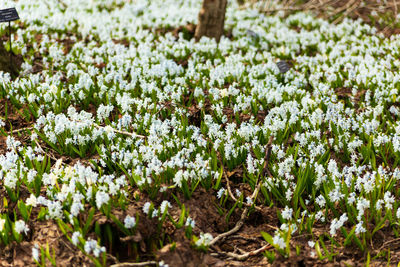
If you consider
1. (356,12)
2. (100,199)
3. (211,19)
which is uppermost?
(356,12)

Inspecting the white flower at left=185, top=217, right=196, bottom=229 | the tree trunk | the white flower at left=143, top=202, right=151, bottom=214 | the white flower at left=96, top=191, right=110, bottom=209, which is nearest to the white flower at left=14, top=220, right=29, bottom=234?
the white flower at left=96, top=191, right=110, bottom=209

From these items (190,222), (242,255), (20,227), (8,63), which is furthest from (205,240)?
(8,63)

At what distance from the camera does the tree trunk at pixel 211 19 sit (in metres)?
8.07

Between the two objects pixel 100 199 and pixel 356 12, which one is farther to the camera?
pixel 356 12

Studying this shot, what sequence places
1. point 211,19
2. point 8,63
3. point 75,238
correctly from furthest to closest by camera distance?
point 211,19, point 8,63, point 75,238

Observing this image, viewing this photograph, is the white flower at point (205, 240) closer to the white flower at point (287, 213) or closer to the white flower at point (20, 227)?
the white flower at point (287, 213)

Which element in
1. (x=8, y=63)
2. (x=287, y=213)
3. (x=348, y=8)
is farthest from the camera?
(x=348, y=8)

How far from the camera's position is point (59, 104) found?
499 centimetres

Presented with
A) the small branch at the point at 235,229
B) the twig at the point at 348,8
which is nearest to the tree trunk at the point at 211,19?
the twig at the point at 348,8

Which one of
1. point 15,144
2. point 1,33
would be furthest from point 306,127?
point 1,33

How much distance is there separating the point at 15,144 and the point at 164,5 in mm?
9261

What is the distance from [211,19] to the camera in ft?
27.1

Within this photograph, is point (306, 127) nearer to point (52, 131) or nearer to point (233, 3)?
point (52, 131)

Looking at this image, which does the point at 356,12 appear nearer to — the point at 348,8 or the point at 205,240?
the point at 348,8
